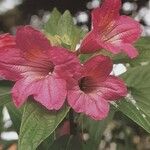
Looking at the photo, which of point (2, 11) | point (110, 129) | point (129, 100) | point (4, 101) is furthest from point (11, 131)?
point (2, 11)

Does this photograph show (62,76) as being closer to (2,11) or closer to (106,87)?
(106,87)

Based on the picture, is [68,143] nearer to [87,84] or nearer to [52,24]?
[87,84]

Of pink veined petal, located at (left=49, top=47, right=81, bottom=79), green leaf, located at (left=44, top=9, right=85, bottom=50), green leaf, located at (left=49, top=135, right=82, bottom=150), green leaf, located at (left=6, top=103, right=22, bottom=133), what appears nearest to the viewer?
pink veined petal, located at (left=49, top=47, right=81, bottom=79)

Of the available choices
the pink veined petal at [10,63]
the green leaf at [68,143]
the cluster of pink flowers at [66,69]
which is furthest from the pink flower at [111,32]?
the green leaf at [68,143]

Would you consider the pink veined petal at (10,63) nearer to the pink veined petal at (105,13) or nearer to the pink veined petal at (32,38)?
the pink veined petal at (32,38)

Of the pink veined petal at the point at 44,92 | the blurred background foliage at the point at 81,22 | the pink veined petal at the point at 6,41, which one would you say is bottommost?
the blurred background foliage at the point at 81,22

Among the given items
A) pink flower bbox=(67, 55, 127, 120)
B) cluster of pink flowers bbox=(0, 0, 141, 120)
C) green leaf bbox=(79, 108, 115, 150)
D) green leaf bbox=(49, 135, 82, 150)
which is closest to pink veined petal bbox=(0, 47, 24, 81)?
cluster of pink flowers bbox=(0, 0, 141, 120)

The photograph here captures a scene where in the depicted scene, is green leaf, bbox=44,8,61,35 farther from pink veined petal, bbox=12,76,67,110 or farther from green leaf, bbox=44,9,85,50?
pink veined petal, bbox=12,76,67,110
